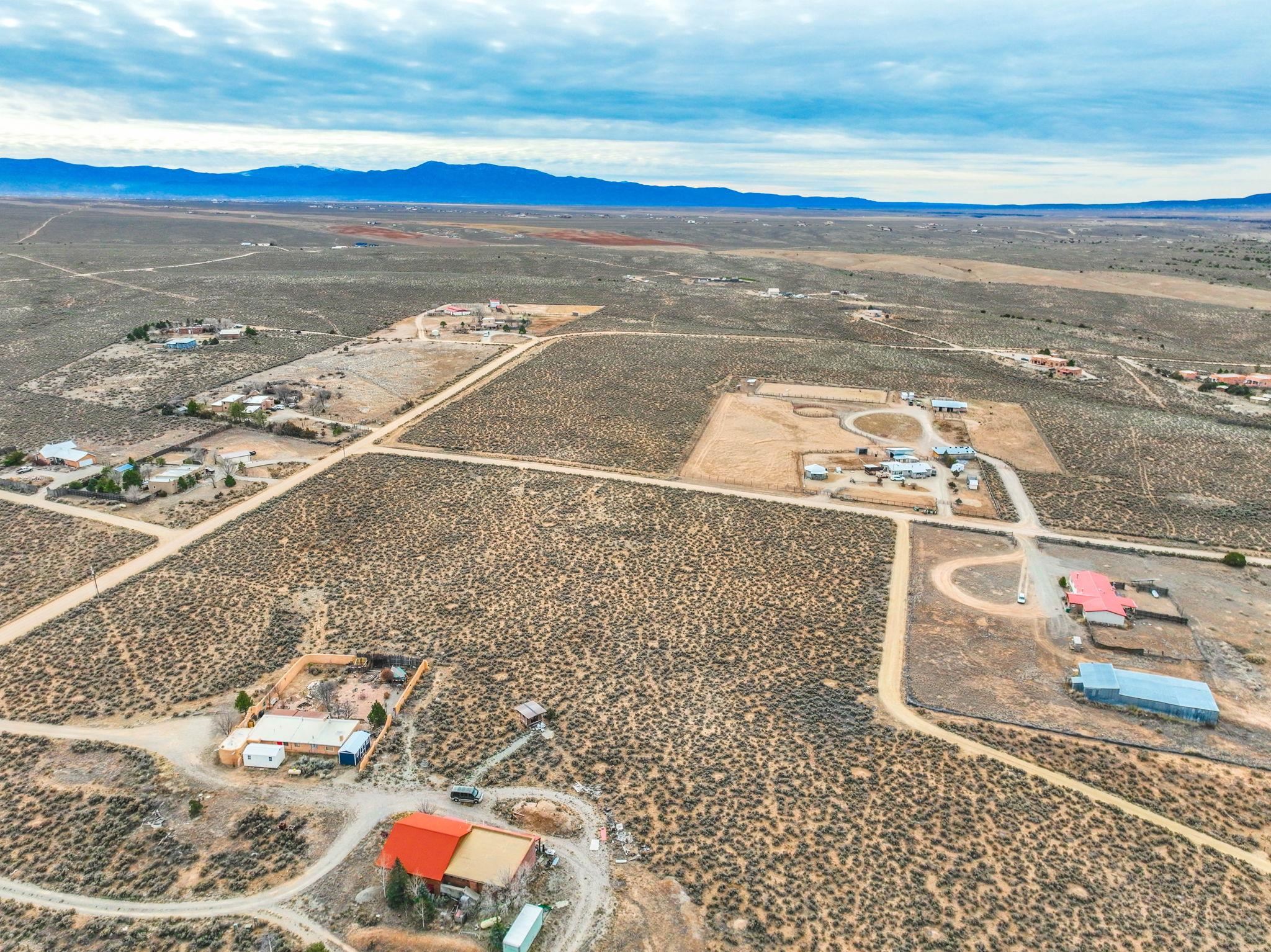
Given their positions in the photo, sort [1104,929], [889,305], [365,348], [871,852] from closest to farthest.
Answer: [1104,929]
[871,852]
[365,348]
[889,305]

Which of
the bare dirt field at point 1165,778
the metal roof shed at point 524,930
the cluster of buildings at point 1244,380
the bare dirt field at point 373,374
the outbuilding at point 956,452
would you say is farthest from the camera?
the cluster of buildings at point 1244,380

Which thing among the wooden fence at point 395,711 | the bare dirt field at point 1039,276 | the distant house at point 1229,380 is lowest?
the wooden fence at point 395,711

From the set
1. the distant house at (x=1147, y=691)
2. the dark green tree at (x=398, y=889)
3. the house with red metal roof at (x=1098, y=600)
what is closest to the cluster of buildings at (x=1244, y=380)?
the house with red metal roof at (x=1098, y=600)

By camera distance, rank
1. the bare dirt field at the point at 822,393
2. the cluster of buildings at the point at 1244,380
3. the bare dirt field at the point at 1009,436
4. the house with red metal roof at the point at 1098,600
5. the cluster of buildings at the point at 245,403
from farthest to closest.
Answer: the cluster of buildings at the point at 1244,380, the bare dirt field at the point at 822,393, the cluster of buildings at the point at 245,403, the bare dirt field at the point at 1009,436, the house with red metal roof at the point at 1098,600

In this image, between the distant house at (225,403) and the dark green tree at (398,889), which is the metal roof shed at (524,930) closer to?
the dark green tree at (398,889)

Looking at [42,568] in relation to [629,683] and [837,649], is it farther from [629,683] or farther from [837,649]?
[837,649]

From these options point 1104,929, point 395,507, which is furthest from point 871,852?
point 395,507

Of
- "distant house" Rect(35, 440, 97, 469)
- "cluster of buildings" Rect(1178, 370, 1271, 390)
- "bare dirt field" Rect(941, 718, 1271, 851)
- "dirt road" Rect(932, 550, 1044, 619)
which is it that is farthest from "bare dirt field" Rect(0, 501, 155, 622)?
"cluster of buildings" Rect(1178, 370, 1271, 390)
